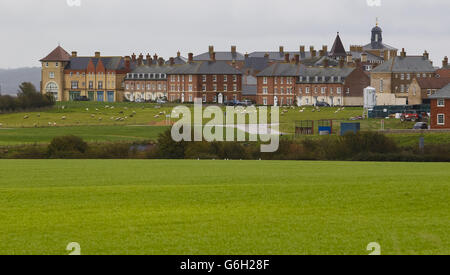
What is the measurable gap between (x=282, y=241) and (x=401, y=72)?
138739mm

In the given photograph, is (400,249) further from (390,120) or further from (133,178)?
(390,120)

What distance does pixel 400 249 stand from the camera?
1836 centimetres

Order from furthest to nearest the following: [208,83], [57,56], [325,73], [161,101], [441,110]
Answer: [57,56] < [208,83] < [161,101] < [325,73] < [441,110]

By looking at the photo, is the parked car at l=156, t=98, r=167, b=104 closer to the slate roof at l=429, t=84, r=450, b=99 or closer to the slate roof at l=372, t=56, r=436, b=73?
the slate roof at l=372, t=56, r=436, b=73

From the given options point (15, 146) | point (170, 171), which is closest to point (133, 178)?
point (170, 171)

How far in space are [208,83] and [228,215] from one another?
141m

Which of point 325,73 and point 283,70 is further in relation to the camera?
point 283,70

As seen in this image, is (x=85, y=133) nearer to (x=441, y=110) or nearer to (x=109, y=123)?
(x=109, y=123)

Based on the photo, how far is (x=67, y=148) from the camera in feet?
210

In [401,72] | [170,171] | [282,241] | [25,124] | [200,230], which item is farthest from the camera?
[401,72]

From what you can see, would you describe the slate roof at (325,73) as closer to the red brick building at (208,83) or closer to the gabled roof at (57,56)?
the red brick building at (208,83)

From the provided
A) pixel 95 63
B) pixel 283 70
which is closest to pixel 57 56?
pixel 95 63

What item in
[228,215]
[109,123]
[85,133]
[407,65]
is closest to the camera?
[228,215]

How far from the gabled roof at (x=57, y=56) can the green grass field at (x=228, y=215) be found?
485 feet
